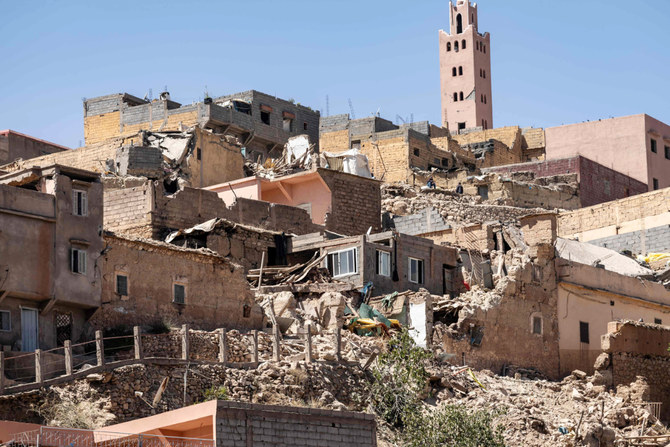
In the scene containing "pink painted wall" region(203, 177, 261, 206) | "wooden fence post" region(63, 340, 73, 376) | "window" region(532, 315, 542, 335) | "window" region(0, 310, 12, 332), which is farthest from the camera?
"pink painted wall" region(203, 177, 261, 206)

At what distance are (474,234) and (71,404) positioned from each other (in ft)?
51.4

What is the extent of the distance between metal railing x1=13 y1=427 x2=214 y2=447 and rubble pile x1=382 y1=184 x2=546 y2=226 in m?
24.8

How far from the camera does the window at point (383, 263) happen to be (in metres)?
30.5

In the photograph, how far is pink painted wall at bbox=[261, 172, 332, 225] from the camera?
36.1 metres

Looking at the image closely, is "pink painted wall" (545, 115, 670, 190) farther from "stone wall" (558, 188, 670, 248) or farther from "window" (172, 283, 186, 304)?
"window" (172, 283, 186, 304)

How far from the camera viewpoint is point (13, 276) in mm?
22375

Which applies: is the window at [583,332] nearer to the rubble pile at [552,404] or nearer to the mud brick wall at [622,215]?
the rubble pile at [552,404]

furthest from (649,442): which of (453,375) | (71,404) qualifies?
A: (71,404)

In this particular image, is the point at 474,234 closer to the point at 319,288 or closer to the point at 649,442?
the point at 319,288

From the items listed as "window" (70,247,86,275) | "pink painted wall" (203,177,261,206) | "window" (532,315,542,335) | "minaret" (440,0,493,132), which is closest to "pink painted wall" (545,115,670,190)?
"minaret" (440,0,493,132)

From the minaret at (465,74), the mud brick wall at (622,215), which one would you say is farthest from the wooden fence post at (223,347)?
the minaret at (465,74)

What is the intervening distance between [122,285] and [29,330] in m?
2.22

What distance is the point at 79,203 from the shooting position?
24.1 metres

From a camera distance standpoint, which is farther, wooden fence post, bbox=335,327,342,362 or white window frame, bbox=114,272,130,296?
wooden fence post, bbox=335,327,342,362
